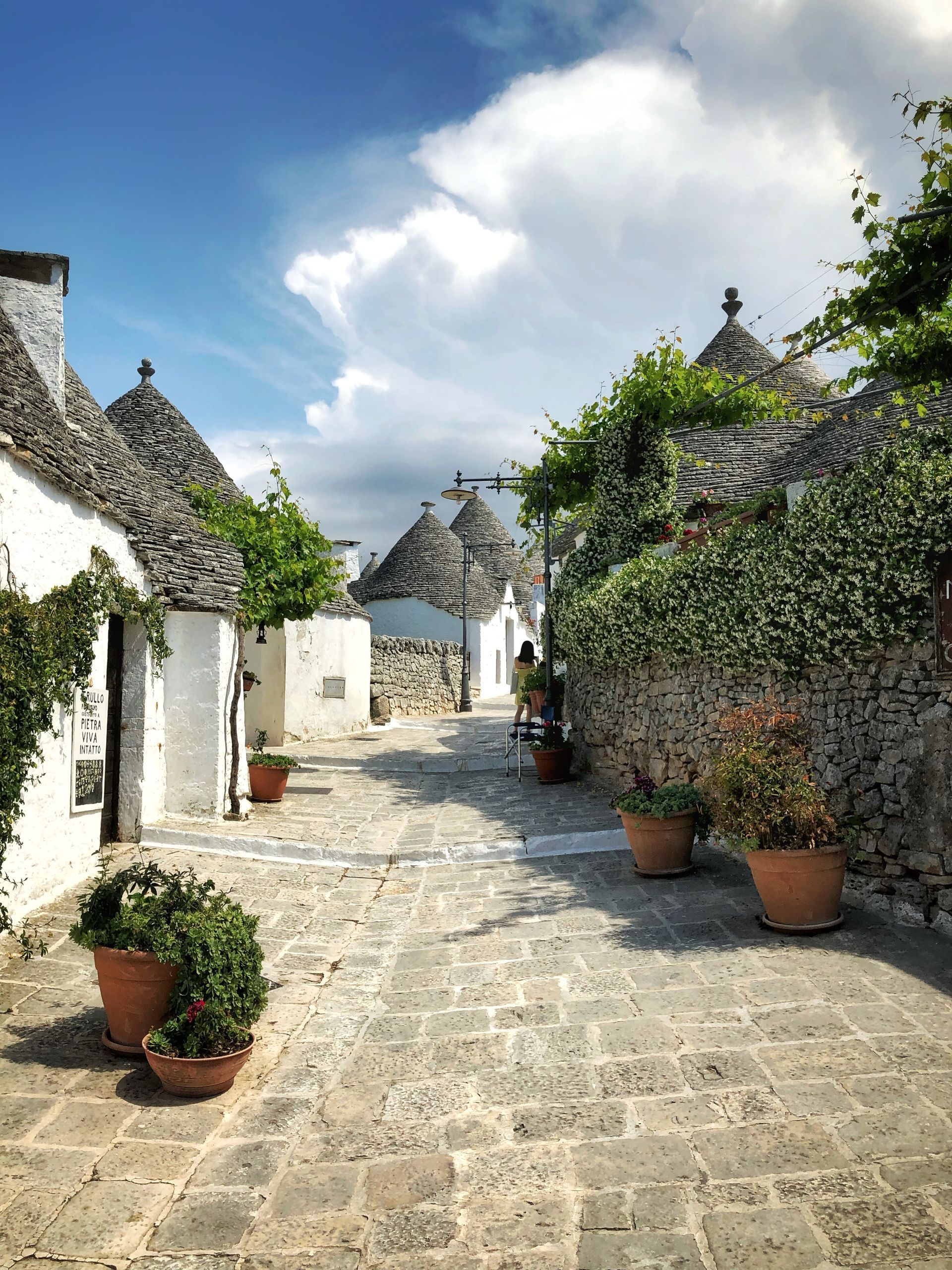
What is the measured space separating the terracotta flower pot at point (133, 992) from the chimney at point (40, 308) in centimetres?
584

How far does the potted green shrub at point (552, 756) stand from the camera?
11.9 m

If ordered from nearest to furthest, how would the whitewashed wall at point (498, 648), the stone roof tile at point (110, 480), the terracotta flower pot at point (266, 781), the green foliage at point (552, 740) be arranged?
the stone roof tile at point (110, 480), the terracotta flower pot at point (266, 781), the green foliage at point (552, 740), the whitewashed wall at point (498, 648)

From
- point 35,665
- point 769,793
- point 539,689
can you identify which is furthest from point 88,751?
point 539,689

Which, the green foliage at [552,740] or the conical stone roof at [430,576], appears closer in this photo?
the green foliage at [552,740]

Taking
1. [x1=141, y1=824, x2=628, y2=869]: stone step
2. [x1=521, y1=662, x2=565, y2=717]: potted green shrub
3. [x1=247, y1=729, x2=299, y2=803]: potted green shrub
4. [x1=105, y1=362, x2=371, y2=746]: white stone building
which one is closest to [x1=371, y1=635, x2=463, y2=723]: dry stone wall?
[x1=105, y1=362, x2=371, y2=746]: white stone building

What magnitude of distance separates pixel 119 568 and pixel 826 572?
6245 millimetres

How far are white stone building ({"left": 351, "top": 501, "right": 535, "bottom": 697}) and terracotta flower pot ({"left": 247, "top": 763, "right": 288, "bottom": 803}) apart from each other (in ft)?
66.9

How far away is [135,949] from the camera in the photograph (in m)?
4.08

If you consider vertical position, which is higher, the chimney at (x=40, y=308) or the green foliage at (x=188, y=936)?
the chimney at (x=40, y=308)

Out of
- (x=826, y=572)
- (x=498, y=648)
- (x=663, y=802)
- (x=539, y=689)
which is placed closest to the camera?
(x=826, y=572)

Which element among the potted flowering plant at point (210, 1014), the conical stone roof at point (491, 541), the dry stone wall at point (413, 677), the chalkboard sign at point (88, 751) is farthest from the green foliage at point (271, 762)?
the conical stone roof at point (491, 541)

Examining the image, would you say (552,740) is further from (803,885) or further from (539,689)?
(803,885)

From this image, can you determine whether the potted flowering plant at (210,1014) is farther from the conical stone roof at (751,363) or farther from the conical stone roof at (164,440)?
the conical stone roof at (751,363)

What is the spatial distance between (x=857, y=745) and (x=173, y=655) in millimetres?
6894
